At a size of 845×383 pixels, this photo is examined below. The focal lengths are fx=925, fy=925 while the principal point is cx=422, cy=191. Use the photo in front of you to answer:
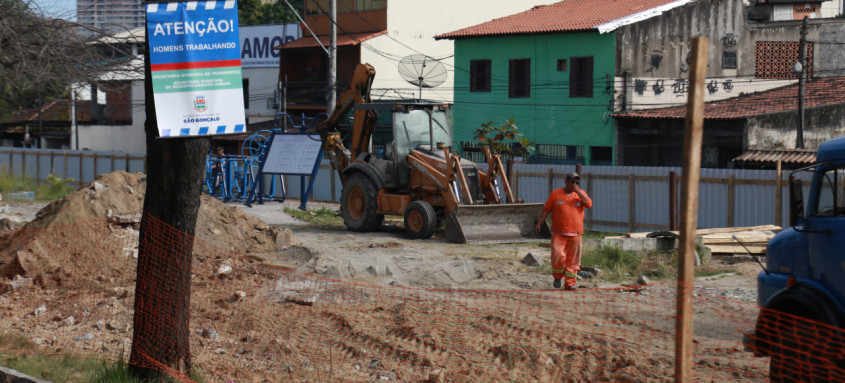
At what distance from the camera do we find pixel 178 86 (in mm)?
7223

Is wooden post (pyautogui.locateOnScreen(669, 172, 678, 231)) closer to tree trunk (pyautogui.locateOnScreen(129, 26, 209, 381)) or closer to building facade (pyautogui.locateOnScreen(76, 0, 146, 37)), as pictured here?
building facade (pyautogui.locateOnScreen(76, 0, 146, 37))

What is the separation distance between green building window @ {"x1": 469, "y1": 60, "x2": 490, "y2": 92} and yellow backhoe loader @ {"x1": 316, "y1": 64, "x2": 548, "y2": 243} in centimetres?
2092

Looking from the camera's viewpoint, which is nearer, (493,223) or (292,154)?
(493,223)

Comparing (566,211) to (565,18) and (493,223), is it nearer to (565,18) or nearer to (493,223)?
(493,223)

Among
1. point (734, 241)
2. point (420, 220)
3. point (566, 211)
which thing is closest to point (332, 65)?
point (420, 220)

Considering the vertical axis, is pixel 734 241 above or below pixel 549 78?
below

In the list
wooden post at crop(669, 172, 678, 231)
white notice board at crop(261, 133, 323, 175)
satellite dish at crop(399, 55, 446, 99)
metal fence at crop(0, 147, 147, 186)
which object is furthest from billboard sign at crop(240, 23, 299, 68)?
wooden post at crop(669, 172, 678, 231)

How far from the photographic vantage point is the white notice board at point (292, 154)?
80.9 feet


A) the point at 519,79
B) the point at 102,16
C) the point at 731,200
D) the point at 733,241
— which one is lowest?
the point at 733,241

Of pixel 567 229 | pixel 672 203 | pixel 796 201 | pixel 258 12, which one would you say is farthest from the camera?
pixel 258 12

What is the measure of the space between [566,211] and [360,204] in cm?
839

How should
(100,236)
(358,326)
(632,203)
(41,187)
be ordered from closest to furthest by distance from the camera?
(358,326)
(100,236)
(632,203)
(41,187)

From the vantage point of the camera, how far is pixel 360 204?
2030cm

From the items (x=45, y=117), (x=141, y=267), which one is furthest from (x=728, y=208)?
(x=45, y=117)
